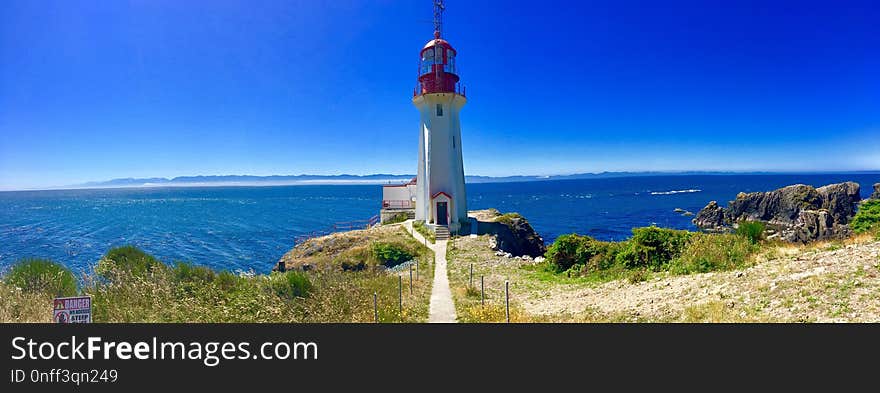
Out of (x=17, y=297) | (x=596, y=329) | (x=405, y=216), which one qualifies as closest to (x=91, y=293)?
(x=17, y=297)

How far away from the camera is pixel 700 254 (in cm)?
1140

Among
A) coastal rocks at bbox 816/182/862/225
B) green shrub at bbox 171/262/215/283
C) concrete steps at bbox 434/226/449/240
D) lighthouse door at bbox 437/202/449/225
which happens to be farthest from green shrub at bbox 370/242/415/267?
coastal rocks at bbox 816/182/862/225

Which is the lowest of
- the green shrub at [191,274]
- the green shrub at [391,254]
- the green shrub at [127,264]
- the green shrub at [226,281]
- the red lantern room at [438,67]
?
the green shrub at [391,254]

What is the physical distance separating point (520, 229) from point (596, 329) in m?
22.9

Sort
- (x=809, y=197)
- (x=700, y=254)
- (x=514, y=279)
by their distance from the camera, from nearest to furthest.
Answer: (x=700, y=254) < (x=514, y=279) < (x=809, y=197)

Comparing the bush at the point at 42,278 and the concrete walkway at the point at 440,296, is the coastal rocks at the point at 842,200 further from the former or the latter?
the bush at the point at 42,278

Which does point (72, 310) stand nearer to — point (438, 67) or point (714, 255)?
point (714, 255)

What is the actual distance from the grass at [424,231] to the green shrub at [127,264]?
1386cm

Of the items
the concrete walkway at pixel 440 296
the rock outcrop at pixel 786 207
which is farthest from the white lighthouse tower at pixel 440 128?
the rock outcrop at pixel 786 207

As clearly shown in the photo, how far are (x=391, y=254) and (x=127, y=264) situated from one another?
10883 mm

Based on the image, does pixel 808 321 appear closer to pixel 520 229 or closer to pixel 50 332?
pixel 50 332

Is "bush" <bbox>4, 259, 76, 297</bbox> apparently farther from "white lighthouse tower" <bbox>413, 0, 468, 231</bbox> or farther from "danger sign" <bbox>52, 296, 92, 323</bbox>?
"white lighthouse tower" <bbox>413, 0, 468, 231</bbox>

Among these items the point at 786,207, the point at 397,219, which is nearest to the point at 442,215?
the point at 397,219

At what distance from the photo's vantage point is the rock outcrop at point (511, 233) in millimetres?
24519
